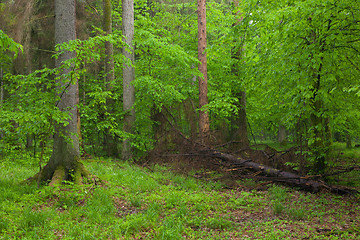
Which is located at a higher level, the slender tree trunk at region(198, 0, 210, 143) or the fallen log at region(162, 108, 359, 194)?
the slender tree trunk at region(198, 0, 210, 143)

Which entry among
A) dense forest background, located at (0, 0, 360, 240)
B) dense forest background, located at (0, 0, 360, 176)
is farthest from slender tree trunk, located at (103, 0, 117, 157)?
dense forest background, located at (0, 0, 360, 240)

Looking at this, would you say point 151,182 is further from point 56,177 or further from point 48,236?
point 48,236

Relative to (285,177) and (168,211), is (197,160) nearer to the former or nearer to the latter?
(285,177)

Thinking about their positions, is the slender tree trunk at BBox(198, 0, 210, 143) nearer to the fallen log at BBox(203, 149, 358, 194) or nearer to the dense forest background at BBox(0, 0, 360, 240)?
the dense forest background at BBox(0, 0, 360, 240)

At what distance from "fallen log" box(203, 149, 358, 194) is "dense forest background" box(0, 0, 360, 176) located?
2.04ft

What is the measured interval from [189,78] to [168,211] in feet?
32.4

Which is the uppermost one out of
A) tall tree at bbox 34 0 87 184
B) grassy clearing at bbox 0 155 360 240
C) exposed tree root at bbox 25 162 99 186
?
tall tree at bbox 34 0 87 184

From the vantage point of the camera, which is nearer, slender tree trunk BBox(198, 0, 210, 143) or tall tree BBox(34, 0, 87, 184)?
tall tree BBox(34, 0, 87, 184)

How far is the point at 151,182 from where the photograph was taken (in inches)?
306

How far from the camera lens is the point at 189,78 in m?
14.6

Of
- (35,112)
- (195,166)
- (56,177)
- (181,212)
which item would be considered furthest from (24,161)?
(181,212)

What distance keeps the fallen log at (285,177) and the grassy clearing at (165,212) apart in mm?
246

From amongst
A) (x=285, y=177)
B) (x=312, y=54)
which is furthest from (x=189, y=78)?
(x=312, y=54)

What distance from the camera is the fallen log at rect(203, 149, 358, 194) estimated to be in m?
7.00
